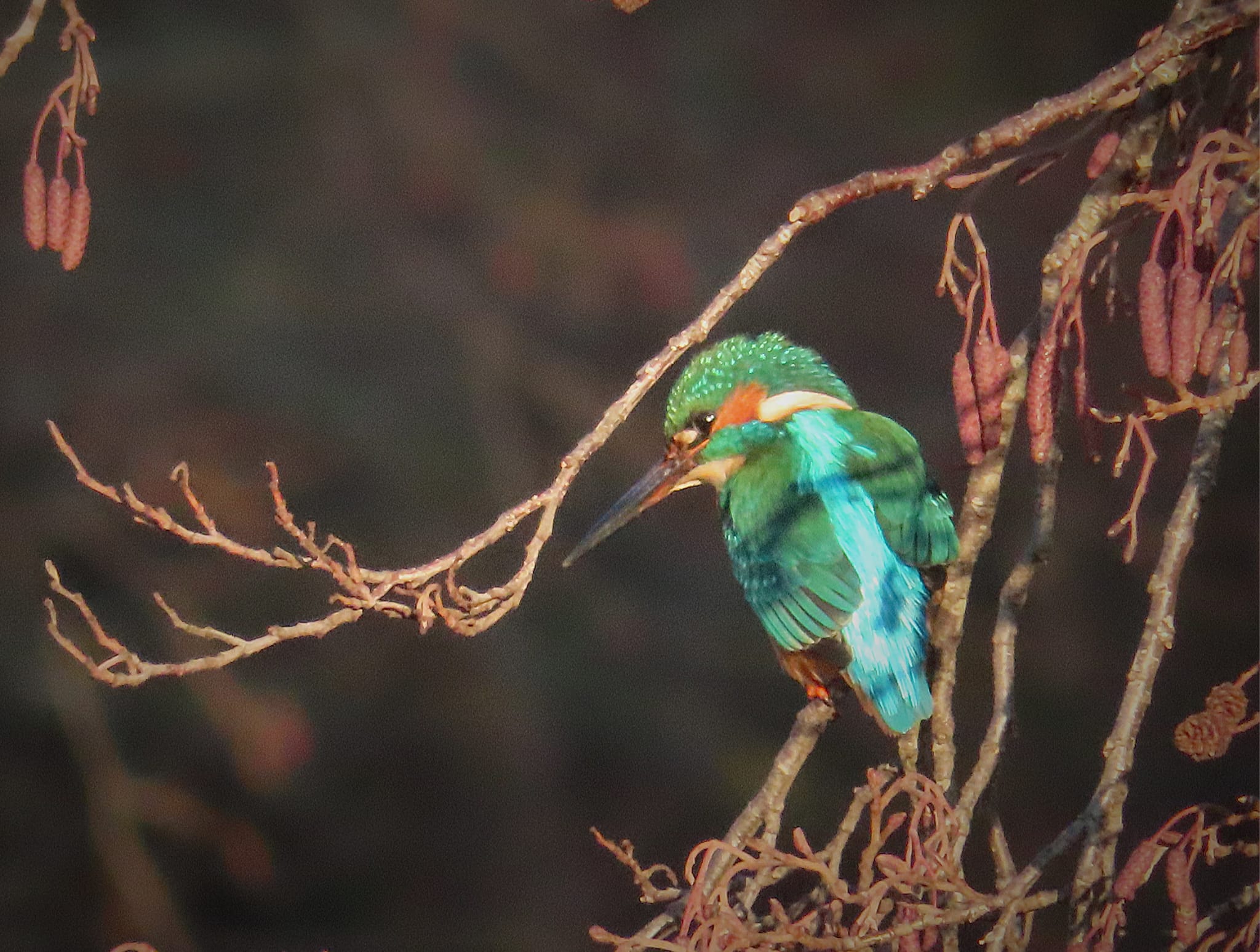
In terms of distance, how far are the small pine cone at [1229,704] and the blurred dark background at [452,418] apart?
2380 mm

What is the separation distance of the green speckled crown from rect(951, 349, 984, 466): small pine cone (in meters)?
0.66

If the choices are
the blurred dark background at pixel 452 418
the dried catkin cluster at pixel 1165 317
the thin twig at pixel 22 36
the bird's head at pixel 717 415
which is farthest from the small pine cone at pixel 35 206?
the blurred dark background at pixel 452 418

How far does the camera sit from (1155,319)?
3.94 feet

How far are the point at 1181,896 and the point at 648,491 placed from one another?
0.92 metres

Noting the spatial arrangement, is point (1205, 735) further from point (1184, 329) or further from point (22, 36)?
point (22, 36)

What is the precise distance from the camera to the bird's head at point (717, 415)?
77.4 inches

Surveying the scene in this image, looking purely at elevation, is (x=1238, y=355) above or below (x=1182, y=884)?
above

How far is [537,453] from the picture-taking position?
3906 millimetres

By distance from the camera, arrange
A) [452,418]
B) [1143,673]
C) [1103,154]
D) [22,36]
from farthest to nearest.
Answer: [452,418] < [1103,154] < [1143,673] < [22,36]

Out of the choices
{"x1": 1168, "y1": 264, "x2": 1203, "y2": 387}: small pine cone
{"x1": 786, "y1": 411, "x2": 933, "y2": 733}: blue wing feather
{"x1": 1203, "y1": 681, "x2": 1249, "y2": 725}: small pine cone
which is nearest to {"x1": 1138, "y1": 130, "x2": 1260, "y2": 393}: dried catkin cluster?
{"x1": 1168, "y1": 264, "x2": 1203, "y2": 387}: small pine cone

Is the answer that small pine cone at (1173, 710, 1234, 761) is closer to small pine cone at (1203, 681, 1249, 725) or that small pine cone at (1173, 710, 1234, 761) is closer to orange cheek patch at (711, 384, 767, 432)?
small pine cone at (1203, 681, 1249, 725)

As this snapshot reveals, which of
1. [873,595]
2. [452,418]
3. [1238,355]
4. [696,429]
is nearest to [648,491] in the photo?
[696,429]

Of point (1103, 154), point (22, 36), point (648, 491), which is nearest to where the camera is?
point (22, 36)

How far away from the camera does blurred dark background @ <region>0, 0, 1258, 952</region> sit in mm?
3660
